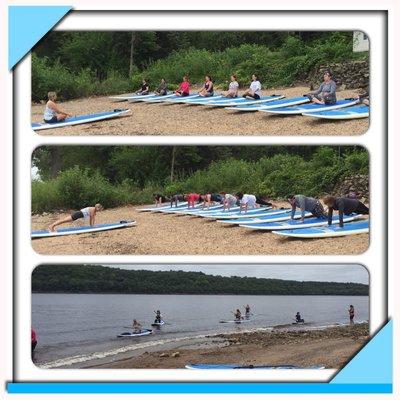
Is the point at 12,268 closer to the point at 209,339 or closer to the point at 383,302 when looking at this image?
the point at 209,339

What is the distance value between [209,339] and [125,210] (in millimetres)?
1323

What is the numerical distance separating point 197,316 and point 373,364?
4.99 ft

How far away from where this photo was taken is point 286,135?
1230 cm

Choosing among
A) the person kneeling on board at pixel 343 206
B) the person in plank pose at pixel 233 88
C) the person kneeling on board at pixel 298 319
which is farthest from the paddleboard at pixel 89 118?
the person kneeling on board at pixel 298 319

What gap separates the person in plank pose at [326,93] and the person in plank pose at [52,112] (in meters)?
2.11

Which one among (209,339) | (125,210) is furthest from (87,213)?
(209,339)

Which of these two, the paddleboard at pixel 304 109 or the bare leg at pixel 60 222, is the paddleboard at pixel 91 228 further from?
the paddleboard at pixel 304 109

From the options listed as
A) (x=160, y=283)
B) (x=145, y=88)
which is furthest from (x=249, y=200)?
(x=145, y=88)

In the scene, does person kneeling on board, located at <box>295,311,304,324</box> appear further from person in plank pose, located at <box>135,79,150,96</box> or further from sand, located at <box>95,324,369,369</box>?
person in plank pose, located at <box>135,79,150,96</box>

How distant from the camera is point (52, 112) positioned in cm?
1243

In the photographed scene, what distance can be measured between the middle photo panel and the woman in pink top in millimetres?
632

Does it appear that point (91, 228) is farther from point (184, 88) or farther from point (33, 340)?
point (184, 88)

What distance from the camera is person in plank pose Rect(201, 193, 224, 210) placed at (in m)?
12.6

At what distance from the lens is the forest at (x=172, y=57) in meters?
12.4
